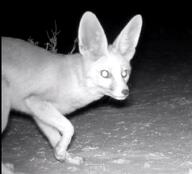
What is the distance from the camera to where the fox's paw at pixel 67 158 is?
4715mm

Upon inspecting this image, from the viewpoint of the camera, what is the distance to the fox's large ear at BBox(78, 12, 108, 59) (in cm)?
489

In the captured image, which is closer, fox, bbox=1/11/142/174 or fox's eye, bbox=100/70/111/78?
fox, bbox=1/11/142/174

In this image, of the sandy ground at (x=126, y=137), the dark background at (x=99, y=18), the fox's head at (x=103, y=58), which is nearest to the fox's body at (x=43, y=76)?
the fox's head at (x=103, y=58)

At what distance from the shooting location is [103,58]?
4918 mm

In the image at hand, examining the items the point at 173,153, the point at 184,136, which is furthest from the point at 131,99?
the point at 173,153

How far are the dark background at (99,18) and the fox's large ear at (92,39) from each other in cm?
834

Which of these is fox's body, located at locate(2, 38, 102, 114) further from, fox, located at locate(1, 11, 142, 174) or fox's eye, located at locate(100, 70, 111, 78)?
fox's eye, located at locate(100, 70, 111, 78)

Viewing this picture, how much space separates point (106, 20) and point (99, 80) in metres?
17.5

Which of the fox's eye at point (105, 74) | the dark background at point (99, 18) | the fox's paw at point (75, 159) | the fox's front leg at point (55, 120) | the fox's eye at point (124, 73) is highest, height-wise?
the fox's eye at point (105, 74)

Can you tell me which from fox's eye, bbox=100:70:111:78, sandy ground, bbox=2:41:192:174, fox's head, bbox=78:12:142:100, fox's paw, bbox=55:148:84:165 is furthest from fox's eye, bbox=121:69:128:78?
fox's paw, bbox=55:148:84:165

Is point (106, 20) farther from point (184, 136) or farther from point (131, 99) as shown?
point (184, 136)

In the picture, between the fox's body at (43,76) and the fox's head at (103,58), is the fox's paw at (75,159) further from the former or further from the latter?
the fox's head at (103,58)

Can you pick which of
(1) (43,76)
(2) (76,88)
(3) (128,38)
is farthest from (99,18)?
(1) (43,76)

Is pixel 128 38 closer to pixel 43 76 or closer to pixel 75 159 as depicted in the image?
pixel 43 76
